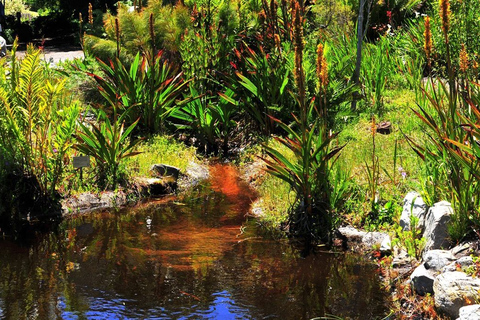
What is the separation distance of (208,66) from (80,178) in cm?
309

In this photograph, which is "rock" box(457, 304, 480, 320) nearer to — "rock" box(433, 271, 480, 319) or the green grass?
"rock" box(433, 271, 480, 319)

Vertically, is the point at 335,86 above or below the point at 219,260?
above

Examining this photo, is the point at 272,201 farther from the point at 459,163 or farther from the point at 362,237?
the point at 459,163

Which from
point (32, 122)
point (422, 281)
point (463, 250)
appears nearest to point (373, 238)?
point (463, 250)

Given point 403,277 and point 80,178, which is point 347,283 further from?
point 80,178

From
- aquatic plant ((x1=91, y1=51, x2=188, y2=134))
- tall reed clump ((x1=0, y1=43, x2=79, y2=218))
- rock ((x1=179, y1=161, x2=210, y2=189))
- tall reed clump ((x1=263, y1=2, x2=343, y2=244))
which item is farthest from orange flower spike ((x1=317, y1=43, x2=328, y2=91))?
aquatic plant ((x1=91, y1=51, x2=188, y2=134))

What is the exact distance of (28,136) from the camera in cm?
698

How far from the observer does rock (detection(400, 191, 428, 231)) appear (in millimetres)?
5559

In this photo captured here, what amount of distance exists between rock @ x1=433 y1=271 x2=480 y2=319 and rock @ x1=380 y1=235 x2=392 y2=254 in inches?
42.1

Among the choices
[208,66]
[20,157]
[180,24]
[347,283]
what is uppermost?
[180,24]

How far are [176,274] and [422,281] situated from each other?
1.97 metres

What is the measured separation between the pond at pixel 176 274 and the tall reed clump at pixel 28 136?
51 centimetres

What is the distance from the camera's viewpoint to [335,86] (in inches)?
347

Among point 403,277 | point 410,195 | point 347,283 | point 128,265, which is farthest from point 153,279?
point 410,195
